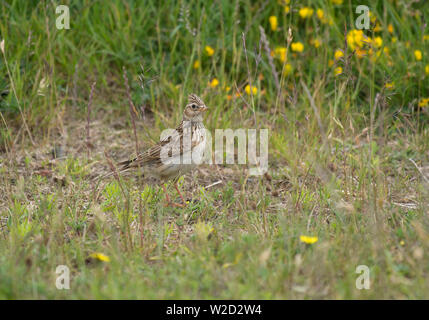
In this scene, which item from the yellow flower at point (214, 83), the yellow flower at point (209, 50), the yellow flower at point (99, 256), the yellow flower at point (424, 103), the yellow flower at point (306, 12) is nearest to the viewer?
the yellow flower at point (99, 256)

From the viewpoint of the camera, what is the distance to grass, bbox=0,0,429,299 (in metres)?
3.73

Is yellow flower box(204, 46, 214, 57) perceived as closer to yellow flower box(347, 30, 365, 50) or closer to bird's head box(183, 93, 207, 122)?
bird's head box(183, 93, 207, 122)

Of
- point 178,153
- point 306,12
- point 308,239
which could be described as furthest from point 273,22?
point 308,239

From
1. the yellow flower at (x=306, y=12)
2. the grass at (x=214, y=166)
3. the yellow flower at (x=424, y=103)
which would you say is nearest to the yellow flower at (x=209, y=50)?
the grass at (x=214, y=166)

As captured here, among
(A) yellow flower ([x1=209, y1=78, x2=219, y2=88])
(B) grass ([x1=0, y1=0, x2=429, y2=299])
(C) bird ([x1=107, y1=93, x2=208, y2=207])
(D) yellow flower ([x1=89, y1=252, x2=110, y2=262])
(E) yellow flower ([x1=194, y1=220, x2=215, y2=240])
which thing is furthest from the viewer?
(A) yellow flower ([x1=209, y1=78, x2=219, y2=88])

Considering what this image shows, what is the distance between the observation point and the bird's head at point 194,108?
18.3 feet

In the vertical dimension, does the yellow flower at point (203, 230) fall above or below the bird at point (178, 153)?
below

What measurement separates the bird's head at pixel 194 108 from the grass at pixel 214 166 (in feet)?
1.50

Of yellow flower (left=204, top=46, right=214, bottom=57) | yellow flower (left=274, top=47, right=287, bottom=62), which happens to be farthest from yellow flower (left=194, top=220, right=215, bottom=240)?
yellow flower (left=274, top=47, right=287, bottom=62)

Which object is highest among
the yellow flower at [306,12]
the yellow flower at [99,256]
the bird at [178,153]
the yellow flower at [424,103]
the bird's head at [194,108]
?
the yellow flower at [306,12]

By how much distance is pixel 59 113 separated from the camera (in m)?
6.71

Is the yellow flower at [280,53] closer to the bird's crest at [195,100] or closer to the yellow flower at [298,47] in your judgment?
the yellow flower at [298,47]

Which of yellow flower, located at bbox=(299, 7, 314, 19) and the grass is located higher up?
yellow flower, located at bbox=(299, 7, 314, 19)
